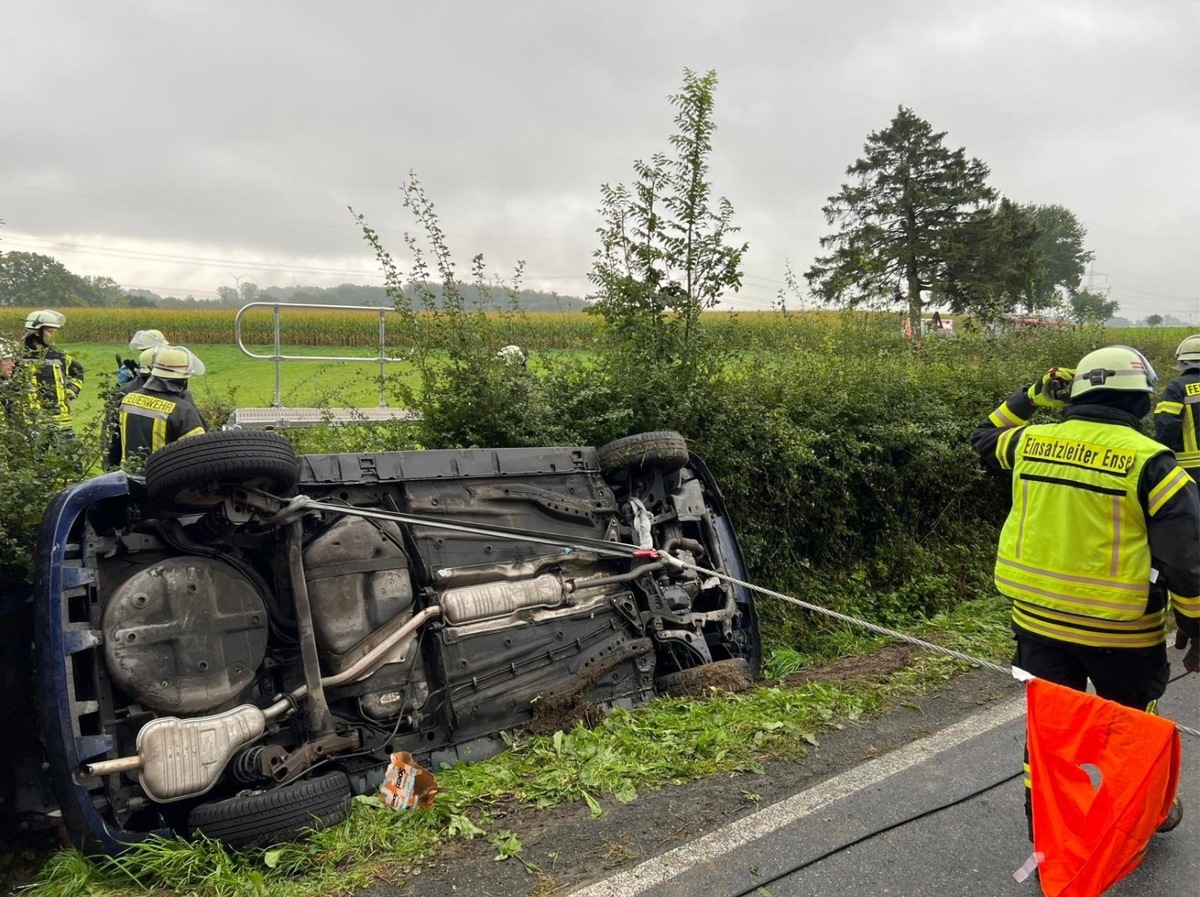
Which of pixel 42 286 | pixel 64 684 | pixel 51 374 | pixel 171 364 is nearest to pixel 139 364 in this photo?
pixel 171 364

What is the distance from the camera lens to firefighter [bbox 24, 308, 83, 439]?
12.7ft

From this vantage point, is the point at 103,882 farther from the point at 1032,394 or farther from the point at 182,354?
the point at 1032,394

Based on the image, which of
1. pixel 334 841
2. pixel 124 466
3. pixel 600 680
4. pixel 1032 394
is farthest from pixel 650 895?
pixel 124 466

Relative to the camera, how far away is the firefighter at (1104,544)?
2.88 metres

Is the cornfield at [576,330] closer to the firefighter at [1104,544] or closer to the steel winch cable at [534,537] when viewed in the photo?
the steel winch cable at [534,537]

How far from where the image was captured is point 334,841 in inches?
122

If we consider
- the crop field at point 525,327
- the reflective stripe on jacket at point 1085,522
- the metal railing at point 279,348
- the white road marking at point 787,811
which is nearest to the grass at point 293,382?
the metal railing at point 279,348

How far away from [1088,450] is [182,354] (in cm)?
483

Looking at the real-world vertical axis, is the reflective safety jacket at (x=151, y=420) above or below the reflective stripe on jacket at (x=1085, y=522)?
above

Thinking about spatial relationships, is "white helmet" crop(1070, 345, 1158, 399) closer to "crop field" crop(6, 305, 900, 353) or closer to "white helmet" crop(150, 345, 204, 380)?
"crop field" crop(6, 305, 900, 353)

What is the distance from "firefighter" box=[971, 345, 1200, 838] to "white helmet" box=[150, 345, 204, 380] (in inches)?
181

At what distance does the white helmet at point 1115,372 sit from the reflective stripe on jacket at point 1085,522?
0.49 ft

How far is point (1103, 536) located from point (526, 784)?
8.10 ft

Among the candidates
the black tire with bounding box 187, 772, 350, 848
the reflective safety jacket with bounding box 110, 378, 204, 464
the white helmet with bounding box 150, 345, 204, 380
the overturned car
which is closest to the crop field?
the white helmet with bounding box 150, 345, 204, 380
